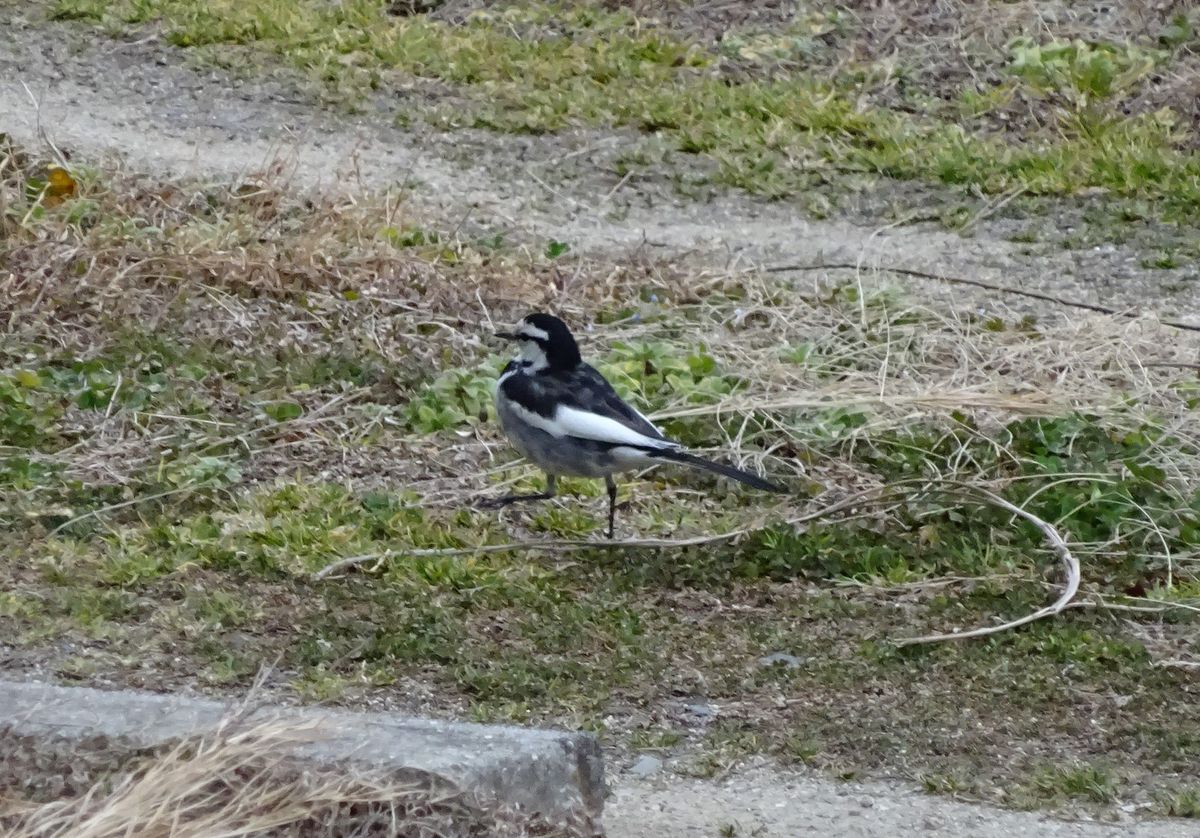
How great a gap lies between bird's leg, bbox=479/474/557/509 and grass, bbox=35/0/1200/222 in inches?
156

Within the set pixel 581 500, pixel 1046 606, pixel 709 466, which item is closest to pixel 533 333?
pixel 581 500

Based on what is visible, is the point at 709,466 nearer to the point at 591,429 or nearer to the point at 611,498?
the point at 591,429

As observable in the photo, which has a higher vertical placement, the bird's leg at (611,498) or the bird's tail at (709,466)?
the bird's tail at (709,466)

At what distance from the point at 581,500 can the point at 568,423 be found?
2.20ft

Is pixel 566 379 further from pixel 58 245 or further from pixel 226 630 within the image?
pixel 58 245

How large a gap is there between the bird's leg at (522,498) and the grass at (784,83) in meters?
3.97

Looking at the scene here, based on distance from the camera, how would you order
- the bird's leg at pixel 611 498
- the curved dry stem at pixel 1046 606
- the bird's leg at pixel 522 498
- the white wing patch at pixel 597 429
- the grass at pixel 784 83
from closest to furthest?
the curved dry stem at pixel 1046 606
the white wing patch at pixel 597 429
the bird's leg at pixel 611 498
the bird's leg at pixel 522 498
the grass at pixel 784 83

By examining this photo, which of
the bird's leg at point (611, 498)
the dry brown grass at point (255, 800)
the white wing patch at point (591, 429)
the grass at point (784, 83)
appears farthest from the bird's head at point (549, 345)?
the grass at point (784, 83)

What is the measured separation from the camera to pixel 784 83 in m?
11.3

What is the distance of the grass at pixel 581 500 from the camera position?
5.05 m

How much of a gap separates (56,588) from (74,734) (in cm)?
197

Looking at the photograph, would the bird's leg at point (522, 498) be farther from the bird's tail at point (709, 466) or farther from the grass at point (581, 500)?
the bird's tail at point (709, 466)

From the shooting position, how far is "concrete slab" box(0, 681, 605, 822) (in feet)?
11.8

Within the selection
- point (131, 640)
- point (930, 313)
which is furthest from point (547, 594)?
point (930, 313)
